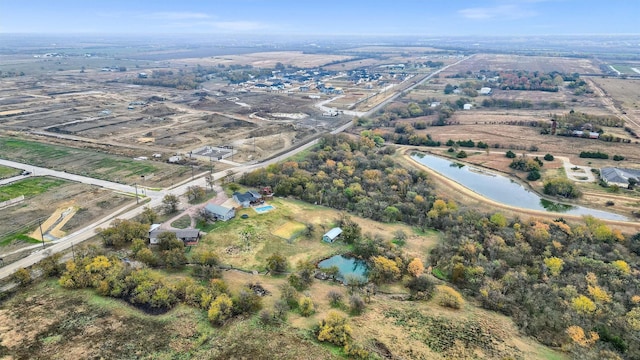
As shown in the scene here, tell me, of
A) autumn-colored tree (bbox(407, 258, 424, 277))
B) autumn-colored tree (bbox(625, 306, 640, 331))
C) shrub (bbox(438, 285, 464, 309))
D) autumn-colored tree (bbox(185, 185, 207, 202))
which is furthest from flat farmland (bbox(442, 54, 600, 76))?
shrub (bbox(438, 285, 464, 309))

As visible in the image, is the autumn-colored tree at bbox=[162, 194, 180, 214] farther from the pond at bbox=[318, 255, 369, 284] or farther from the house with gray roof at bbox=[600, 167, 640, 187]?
the house with gray roof at bbox=[600, 167, 640, 187]

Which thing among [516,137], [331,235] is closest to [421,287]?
[331,235]

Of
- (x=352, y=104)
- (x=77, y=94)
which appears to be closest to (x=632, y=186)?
(x=352, y=104)

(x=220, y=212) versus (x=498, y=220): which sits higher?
(x=220, y=212)

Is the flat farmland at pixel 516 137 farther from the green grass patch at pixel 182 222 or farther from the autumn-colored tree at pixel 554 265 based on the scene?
the green grass patch at pixel 182 222

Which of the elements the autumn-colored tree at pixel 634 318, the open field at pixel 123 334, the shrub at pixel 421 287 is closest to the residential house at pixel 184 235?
the open field at pixel 123 334

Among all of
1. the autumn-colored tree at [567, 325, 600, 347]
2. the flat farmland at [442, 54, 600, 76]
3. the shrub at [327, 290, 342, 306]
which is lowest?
the autumn-colored tree at [567, 325, 600, 347]

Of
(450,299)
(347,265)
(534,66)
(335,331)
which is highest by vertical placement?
(534,66)

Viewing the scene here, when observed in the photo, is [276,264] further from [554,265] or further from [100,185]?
[100,185]
